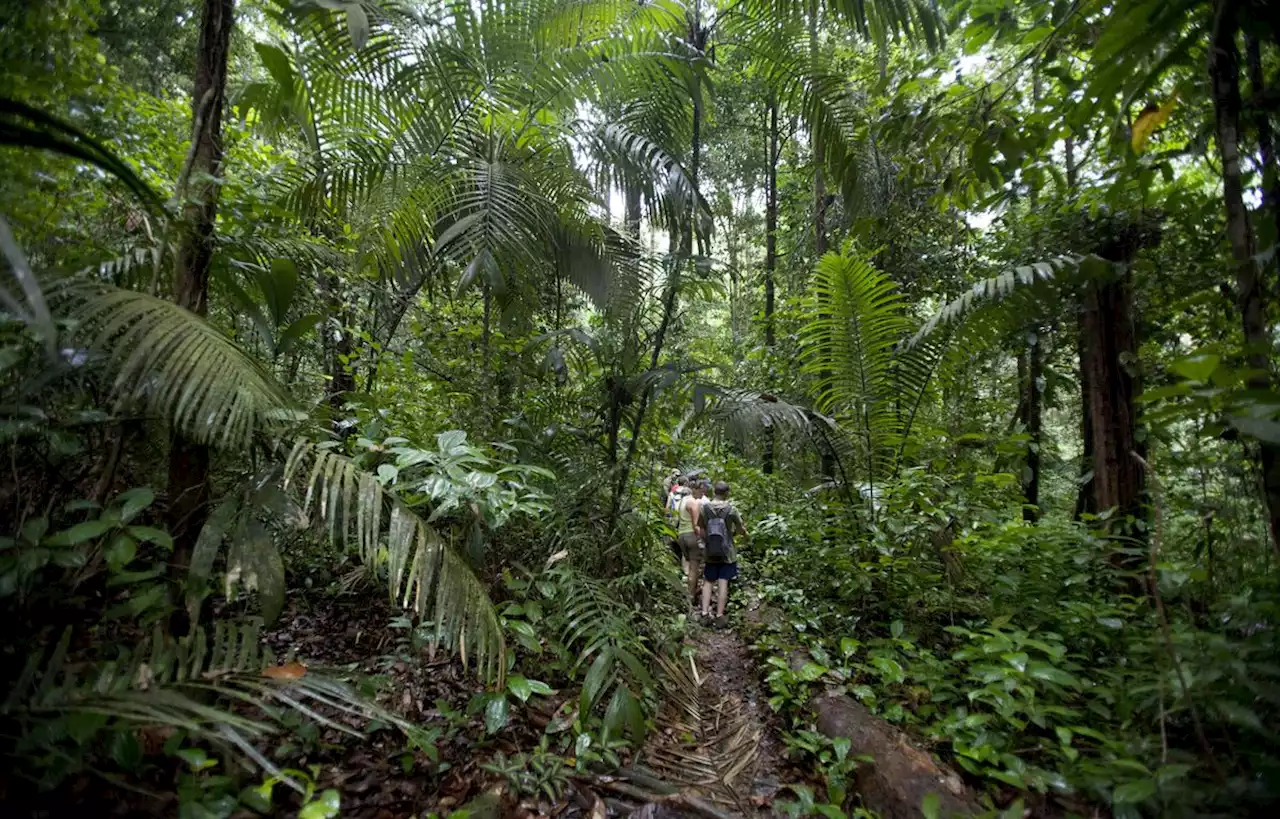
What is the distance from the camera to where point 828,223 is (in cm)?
863

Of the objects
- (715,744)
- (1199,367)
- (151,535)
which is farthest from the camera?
(715,744)

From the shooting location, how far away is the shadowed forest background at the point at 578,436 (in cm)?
171

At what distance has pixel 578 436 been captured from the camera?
12.6ft

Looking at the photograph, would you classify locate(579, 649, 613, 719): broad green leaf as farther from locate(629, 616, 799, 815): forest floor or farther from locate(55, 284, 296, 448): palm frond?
locate(55, 284, 296, 448): palm frond

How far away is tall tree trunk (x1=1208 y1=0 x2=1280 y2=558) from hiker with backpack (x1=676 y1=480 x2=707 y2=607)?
12.3ft

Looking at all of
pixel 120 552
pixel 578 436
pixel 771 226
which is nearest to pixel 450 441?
pixel 120 552

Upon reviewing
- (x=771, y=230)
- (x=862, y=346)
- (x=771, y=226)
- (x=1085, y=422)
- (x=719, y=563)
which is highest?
(x=771, y=226)

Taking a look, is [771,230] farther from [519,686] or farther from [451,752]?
[451,752]

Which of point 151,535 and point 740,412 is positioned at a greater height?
point 740,412

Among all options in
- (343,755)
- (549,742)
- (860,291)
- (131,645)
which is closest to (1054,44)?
(860,291)

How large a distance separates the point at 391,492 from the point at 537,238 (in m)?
2.09

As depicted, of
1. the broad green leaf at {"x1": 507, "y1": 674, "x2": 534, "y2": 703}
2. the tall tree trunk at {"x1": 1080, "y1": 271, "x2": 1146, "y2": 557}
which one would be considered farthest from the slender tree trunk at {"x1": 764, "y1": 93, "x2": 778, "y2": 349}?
the broad green leaf at {"x1": 507, "y1": 674, "x2": 534, "y2": 703}

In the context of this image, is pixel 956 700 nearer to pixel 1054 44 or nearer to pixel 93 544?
pixel 1054 44

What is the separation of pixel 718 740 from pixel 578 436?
192cm
